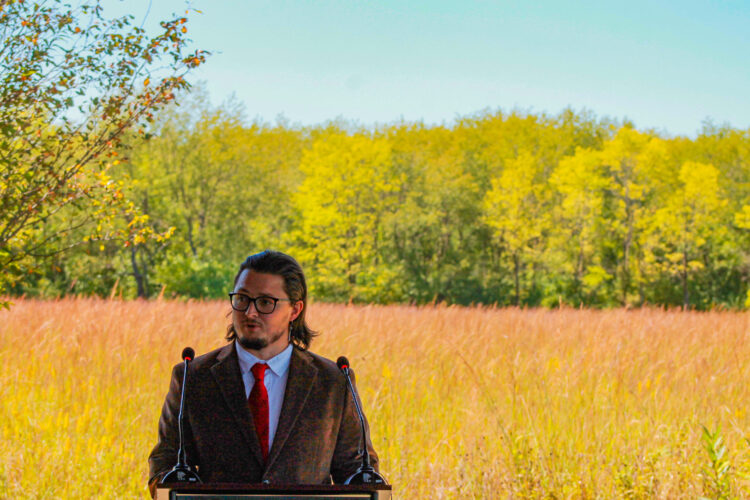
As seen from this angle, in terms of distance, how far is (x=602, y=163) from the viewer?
3647 centimetres

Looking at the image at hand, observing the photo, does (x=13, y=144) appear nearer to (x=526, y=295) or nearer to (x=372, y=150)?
(x=372, y=150)

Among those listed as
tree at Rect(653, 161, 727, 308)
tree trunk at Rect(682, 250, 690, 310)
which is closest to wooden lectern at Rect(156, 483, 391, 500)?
tree trunk at Rect(682, 250, 690, 310)

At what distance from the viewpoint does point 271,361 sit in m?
2.03

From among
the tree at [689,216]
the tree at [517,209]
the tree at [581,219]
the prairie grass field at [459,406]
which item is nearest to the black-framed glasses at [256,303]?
the prairie grass field at [459,406]

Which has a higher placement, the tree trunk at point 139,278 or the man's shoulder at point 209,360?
the man's shoulder at point 209,360

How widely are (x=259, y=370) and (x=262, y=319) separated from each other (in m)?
0.15

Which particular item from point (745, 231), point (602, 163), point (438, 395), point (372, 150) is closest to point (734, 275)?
point (745, 231)

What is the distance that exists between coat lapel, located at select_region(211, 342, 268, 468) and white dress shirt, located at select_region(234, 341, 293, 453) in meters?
0.03

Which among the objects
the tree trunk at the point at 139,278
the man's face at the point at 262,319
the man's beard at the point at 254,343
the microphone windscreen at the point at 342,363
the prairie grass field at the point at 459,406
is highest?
the man's face at the point at 262,319

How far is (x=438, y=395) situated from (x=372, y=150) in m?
29.3

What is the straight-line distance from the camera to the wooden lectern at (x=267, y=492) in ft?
5.28

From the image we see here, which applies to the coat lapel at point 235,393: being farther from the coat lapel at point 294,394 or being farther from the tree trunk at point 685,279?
the tree trunk at point 685,279

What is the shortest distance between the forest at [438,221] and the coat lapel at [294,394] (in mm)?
30327

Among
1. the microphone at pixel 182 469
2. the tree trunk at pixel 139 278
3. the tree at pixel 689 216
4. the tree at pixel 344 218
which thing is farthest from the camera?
the tree at pixel 689 216
